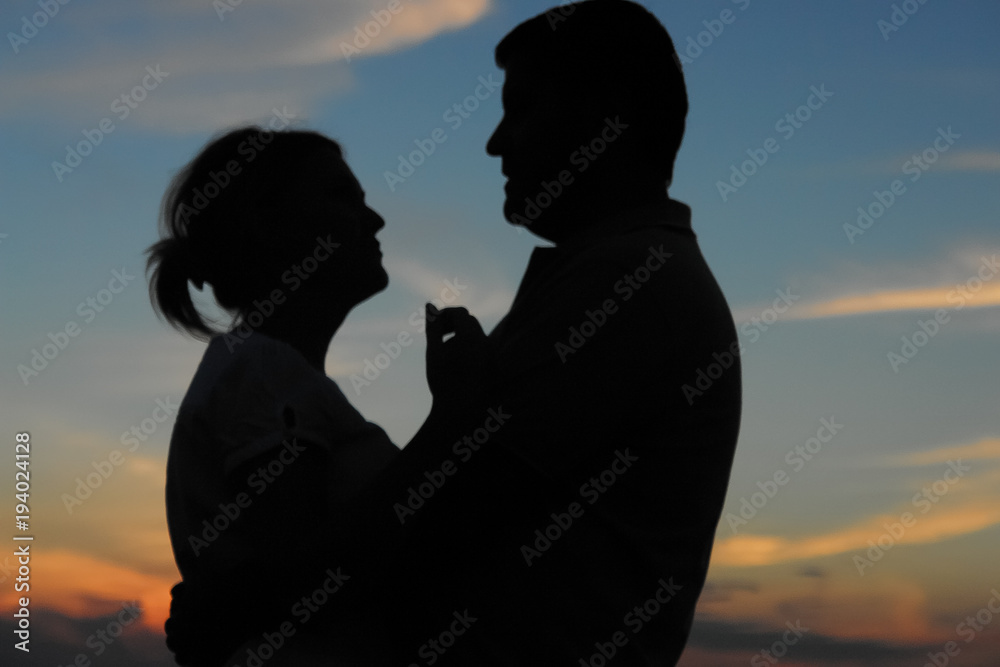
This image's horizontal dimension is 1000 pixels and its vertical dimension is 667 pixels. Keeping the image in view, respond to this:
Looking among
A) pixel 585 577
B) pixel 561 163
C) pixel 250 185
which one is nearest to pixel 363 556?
pixel 585 577

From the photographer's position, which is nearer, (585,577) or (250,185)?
(585,577)

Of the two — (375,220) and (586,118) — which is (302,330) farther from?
(586,118)

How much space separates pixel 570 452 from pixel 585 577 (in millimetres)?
257

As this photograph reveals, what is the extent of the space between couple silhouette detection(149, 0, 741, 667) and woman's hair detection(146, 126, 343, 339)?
0.06 meters

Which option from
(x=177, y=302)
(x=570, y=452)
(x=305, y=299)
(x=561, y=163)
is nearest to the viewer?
(x=570, y=452)

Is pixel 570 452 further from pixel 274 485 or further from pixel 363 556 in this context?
pixel 274 485

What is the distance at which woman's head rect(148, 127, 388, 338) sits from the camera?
2.98 m

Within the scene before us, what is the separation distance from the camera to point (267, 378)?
2580 millimetres

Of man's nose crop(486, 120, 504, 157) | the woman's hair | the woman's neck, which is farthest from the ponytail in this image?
man's nose crop(486, 120, 504, 157)

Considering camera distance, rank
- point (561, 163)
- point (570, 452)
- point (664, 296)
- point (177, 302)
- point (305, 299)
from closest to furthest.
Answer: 1. point (570, 452)
2. point (664, 296)
3. point (561, 163)
4. point (305, 299)
5. point (177, 302)

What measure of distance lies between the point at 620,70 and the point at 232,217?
1.16 meters

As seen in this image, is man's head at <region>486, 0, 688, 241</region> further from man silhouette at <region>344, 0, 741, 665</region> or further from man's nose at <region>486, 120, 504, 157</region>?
man silhouette at <region>344, 0, 741, 665</region>

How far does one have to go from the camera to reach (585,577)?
7.12ft

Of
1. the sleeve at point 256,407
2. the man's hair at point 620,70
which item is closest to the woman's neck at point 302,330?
the sleeve at point 256,407
